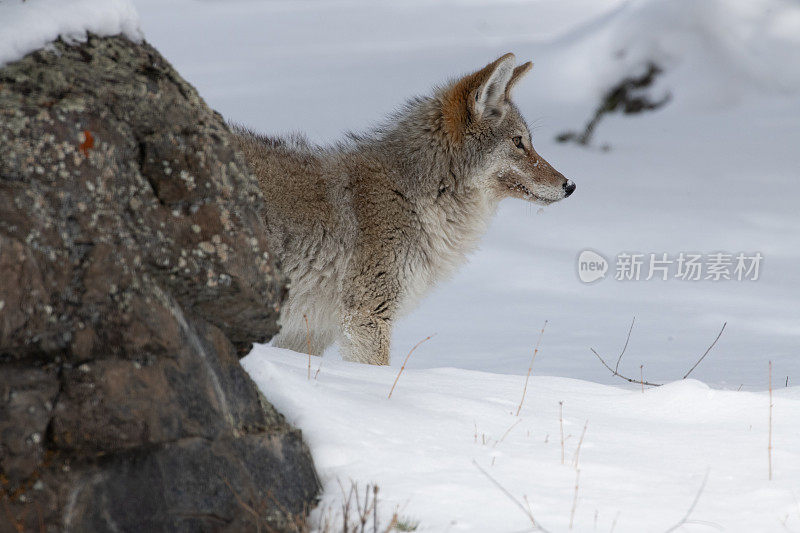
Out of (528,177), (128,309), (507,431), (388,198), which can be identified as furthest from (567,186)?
(128,309)

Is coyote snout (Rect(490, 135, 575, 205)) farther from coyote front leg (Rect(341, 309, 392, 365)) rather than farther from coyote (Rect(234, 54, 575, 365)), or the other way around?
coyote front leg (Rect(341, 309, 392, 365))

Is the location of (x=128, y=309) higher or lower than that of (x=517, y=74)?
lower

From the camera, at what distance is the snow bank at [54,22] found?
8.78 ft

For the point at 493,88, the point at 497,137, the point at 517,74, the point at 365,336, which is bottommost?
the point at 365,336

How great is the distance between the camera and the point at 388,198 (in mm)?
5367

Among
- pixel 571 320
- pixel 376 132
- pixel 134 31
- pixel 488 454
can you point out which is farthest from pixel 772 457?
pixel 571 320

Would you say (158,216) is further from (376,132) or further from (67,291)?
(376,132)

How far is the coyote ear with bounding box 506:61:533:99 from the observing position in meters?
5.74

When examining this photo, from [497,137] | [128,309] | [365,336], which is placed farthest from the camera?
[497,137]

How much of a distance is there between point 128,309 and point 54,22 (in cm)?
104

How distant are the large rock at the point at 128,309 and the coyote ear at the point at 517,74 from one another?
3.22 meters

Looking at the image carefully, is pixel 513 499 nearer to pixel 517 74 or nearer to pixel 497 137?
pixel 497 137

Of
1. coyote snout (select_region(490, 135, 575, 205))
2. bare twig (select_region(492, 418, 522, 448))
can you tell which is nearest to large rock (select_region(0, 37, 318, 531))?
bare twig (select_region(492, 418, 522, 448))

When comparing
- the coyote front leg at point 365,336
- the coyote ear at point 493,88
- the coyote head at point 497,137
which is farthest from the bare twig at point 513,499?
the coyote ear at point 493,88
